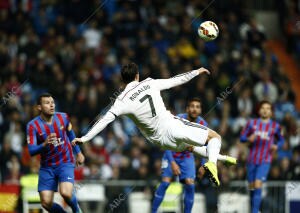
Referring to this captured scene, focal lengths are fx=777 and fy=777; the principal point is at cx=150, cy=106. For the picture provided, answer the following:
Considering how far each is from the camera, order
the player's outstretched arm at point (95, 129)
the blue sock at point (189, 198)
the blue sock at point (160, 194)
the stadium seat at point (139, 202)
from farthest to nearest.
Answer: the stadium seat at point (139, 202) → the blue sock at point (160, 194) → the blue sock at point (189, 198) → the player's outstretched arm at point (95, 129)

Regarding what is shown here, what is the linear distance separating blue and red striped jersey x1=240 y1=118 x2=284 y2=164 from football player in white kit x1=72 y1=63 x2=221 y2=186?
3.14 m

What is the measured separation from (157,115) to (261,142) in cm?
385

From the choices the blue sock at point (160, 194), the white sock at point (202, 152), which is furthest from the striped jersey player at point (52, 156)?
the blue sock at point (160, 194)

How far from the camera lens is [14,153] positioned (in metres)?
17.8

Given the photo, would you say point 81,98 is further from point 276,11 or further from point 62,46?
point 276,11

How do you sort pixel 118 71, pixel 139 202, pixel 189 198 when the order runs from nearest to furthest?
pixel 189 198 < pixel 139 202 < pixel 118 71

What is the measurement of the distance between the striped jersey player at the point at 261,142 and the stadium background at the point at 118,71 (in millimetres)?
2282

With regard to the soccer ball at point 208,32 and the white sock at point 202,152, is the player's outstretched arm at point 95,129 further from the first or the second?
the soccer ball at point 208,32

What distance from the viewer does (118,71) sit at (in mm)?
20469

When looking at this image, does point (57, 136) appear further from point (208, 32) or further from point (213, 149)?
point (208, 32)

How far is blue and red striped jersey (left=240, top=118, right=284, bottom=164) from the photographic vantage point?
584 inches

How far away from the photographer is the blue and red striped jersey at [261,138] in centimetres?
1484

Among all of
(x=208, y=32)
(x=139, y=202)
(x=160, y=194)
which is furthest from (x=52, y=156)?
(x=139, y=202)

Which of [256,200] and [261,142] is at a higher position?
[261,142]
